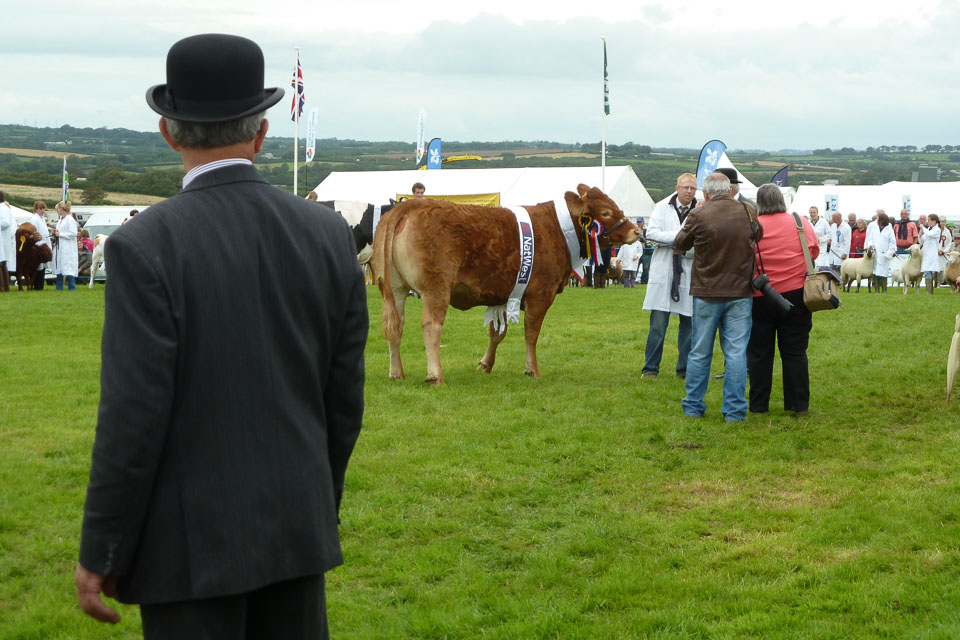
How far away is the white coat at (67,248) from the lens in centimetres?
2170

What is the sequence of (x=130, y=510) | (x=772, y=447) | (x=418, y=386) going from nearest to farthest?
(x=130, y=510)
(x=772, y=447)
(x=418, y=386)

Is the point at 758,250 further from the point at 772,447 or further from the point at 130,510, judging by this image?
the point at 130,510

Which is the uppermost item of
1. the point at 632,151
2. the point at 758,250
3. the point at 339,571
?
the point at 632,151

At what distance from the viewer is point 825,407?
9102 millimetres

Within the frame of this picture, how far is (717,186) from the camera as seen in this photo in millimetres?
8281

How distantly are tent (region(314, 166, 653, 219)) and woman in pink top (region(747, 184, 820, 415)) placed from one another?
82.8 feet

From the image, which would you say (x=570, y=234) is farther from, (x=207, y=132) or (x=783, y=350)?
(x=207, y=132)

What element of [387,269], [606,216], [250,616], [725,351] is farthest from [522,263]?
[250,616]

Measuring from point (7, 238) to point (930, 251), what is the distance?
70.0 ft

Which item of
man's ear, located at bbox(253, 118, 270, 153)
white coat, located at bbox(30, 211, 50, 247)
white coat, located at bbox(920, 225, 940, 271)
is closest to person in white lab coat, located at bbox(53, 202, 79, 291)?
white coat, located at bbox(30, 211, 50, 247)

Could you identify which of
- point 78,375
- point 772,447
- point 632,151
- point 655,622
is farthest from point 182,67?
point 632,151

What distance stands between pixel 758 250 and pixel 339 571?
507 cm

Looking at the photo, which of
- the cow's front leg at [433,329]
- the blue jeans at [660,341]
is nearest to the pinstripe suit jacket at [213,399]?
the cow's front leg at [433,329]

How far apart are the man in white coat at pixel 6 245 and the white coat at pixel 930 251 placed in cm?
2109
